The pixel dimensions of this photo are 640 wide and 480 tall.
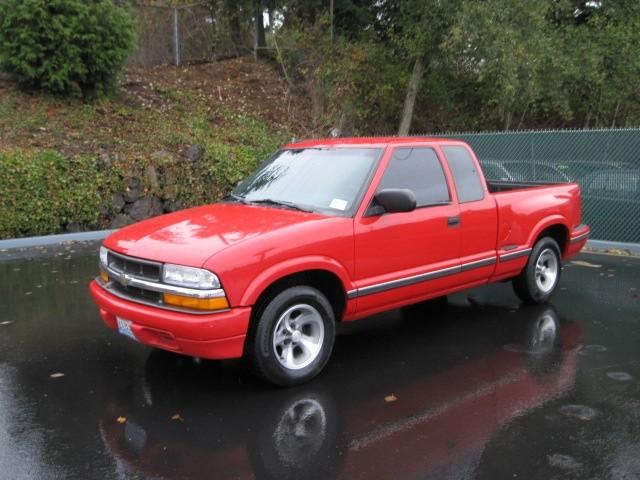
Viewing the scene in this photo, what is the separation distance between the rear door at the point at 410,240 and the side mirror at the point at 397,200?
160mm

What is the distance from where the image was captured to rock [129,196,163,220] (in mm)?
13328

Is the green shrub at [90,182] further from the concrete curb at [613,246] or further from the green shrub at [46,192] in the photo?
the concrete curb at [613,246]

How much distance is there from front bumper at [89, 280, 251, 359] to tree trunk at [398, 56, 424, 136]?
15381 millimetres

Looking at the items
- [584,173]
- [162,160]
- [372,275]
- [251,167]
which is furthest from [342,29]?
[372,275]

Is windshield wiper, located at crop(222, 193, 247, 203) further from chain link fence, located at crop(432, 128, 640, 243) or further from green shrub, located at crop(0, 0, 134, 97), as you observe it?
green shrub, located at crop(0, 0, 134, 97)

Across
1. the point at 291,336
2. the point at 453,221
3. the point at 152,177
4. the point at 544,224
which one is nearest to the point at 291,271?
the point at 291,336

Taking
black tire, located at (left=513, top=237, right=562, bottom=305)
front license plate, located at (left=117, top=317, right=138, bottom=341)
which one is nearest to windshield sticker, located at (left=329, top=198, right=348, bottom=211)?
front license plate, located at (left=117, top=317, right=138, bottom=341)

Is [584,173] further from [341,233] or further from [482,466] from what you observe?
[482,466]

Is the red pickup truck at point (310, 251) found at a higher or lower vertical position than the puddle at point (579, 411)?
higher

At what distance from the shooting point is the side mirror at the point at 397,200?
511 centimetres

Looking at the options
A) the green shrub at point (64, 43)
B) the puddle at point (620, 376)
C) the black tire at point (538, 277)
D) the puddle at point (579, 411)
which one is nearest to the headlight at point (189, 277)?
the puddle at point (579, 411)

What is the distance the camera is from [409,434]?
4152mm

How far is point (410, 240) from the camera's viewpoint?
5.51 m

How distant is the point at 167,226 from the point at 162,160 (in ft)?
29.2
